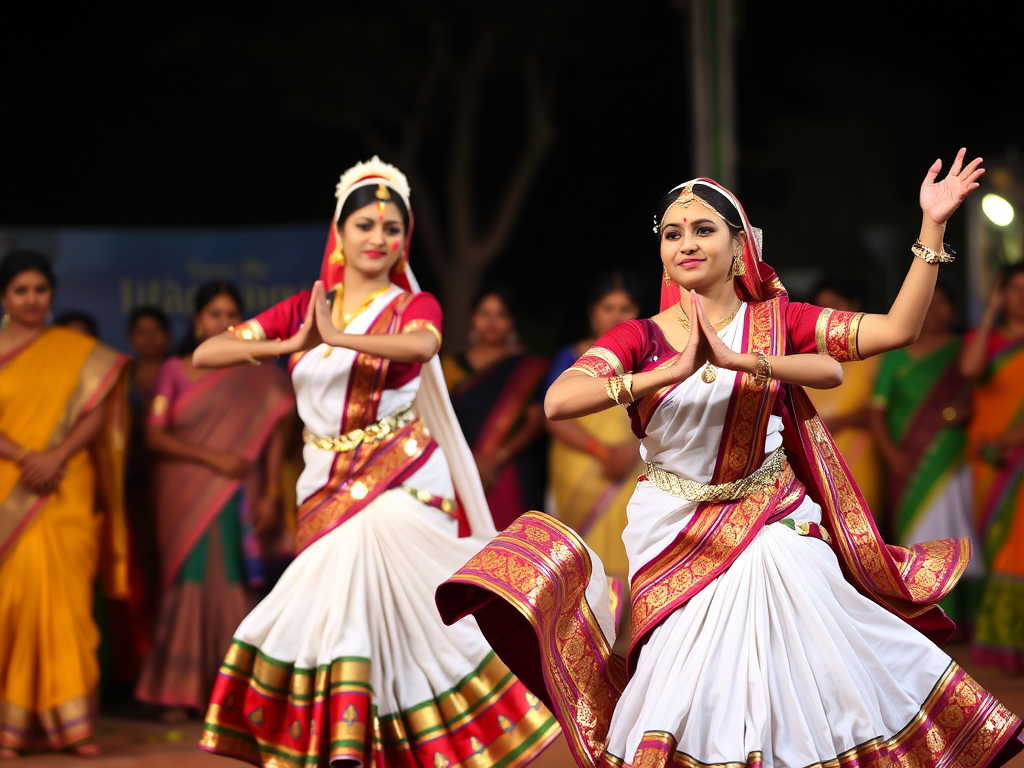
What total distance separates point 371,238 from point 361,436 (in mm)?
636

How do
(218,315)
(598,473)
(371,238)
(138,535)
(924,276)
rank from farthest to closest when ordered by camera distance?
(598,473) < (138,535) < (218,315) < (371,238) < (924,276)

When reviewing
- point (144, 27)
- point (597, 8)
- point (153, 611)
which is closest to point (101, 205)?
point (144, 27)

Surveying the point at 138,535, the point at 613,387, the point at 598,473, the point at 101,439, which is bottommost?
the point at 138,535

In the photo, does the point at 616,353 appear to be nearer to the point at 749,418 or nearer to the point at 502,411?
the point at 749,418

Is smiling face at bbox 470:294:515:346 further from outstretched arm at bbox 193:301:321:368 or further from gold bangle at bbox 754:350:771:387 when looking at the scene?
gold bangle at bbox 754:350:771:387

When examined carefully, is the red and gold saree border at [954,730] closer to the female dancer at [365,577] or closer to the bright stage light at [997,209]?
the female dancer at [365,577]

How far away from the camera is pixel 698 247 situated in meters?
3.52

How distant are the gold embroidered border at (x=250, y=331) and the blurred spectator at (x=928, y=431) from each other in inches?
148

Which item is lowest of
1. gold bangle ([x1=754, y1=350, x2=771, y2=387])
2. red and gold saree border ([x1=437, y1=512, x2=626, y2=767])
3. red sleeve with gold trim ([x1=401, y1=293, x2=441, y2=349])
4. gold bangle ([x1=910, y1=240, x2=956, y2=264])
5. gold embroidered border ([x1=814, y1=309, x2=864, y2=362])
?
red and gold saree border ([x1=437, y1=512, x2=626, y2=767])

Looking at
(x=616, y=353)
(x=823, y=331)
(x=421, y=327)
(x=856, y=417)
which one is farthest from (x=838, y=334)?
(x=856, y=417)

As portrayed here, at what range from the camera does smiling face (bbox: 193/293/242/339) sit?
19.7 ft

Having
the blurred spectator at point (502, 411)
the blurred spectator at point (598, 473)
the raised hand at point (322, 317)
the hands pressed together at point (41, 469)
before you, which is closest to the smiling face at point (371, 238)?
the raised hand at point (322, 317)

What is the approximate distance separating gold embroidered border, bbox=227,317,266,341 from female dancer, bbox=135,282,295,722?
1.62m

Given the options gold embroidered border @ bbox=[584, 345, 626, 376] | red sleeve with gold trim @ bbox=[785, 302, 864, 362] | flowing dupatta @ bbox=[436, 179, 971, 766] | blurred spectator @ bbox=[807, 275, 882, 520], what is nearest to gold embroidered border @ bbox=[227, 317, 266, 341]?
flowing dupatta @ bbox=[436, 179, 971, 766]
